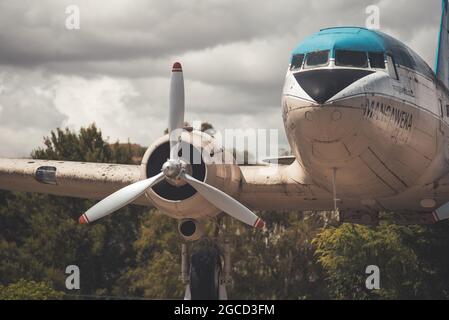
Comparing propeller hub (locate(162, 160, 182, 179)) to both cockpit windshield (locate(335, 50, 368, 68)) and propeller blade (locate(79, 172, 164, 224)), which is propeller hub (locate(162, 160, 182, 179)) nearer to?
propeller blade (locate(79, 172, 164, 224))

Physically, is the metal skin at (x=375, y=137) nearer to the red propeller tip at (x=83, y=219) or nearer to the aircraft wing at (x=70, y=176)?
the red propeller tip at (x=83, y=219)

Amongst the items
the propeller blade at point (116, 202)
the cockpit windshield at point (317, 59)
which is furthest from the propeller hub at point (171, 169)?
the cockpit windshield at point (317, 59)

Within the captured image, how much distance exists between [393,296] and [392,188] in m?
14.4

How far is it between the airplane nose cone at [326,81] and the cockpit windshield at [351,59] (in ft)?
0.63

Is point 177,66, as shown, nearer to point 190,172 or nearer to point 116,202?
point 190,172

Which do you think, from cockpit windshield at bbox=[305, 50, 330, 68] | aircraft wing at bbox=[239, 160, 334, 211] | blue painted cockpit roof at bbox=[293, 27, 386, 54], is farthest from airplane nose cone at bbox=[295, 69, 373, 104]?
aircraft wing at bbox=[239, 160, 334, 211]

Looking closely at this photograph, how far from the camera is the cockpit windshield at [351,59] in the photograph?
1716 centimetres

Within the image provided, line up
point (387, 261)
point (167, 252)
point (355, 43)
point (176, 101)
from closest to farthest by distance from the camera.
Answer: point (355, 43), point (176, 101), point (387, 261), point (167, 252)

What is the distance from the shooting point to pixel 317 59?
17.4 metres

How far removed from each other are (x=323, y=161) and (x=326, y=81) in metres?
1.71

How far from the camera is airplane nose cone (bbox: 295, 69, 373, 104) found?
53.5ft

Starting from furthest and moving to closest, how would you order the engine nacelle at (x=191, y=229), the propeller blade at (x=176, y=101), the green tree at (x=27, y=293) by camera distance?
1. the green tree at (x=27, y=293)
2. the engine nacelle at (x=191, y=229)
3. the propeller blade at (x=176, y=101)

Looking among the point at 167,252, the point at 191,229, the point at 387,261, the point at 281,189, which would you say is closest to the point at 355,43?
the point at 281,189

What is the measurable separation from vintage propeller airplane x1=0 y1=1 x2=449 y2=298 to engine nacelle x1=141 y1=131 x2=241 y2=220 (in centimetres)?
2
